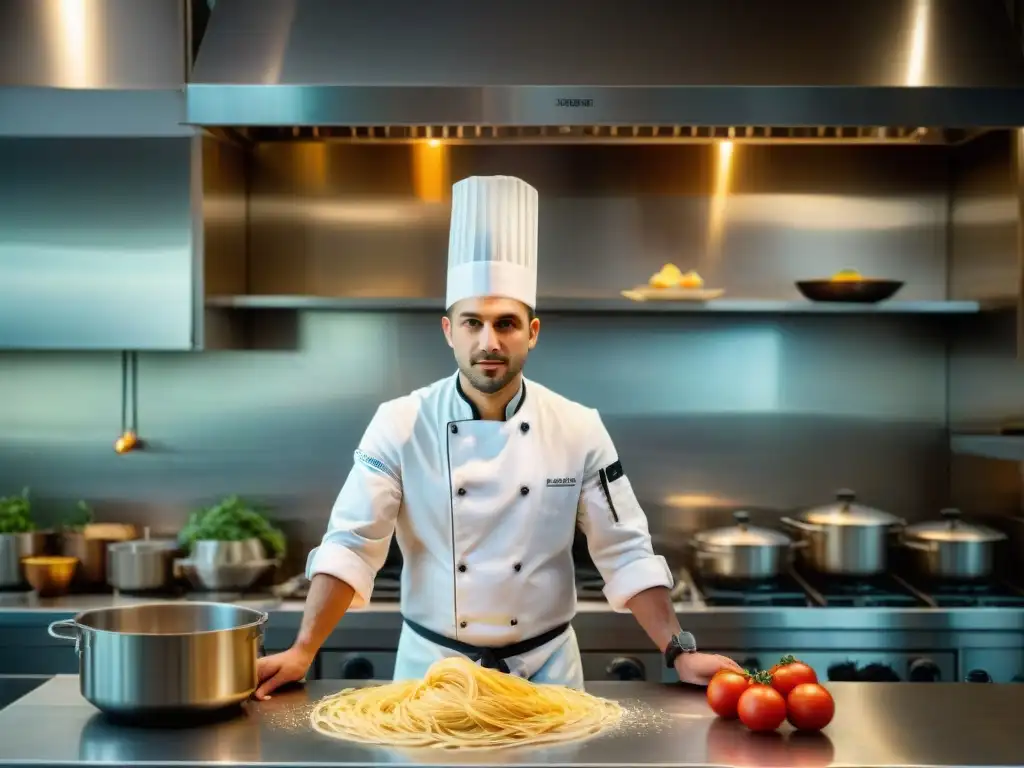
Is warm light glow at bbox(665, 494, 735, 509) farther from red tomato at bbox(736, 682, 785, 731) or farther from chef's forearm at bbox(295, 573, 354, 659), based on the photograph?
red tomato at bbox(736, 682, 785, 731)

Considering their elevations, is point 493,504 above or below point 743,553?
above

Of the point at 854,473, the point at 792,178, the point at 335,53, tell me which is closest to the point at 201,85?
the point at 335,53

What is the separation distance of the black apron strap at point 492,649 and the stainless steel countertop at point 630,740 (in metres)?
0.51

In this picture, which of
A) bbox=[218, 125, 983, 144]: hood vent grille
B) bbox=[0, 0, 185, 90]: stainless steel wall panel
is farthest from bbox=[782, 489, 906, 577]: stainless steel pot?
bbox=[0, 0, 185, 90]: stainless steel wall panel

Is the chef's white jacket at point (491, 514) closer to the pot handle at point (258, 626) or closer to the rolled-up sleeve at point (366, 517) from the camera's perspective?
the rolled-up sleeve at point (366, 517)

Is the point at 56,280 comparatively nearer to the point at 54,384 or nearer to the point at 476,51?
the point at 54,384

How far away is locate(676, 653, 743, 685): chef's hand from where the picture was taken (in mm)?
2199

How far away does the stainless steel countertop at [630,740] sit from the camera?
1.79 meters

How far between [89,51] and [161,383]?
1.10 m

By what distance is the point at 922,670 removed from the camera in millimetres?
3369

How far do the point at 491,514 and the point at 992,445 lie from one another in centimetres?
155

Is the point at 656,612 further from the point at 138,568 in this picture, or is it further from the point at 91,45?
the point at 91,45

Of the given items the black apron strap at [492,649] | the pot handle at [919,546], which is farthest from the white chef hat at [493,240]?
the pot handle at [919,546]

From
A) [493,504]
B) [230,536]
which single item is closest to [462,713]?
[493,504]
